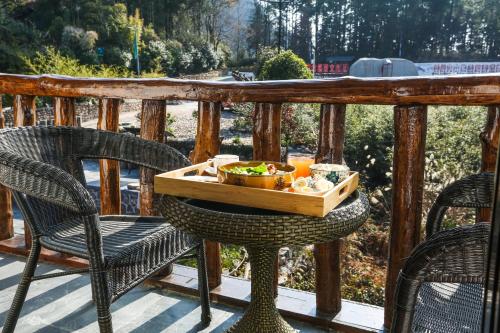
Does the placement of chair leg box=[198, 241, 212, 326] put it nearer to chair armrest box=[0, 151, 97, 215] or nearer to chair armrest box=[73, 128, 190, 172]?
chair armrest box=[73, 128, 190, 172]

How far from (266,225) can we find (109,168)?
4.58 feet

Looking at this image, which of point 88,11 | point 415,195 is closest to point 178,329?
point 415,195

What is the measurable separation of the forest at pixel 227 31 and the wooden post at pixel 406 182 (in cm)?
1926

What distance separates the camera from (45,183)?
1538 mm

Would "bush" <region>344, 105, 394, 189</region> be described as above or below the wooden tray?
below

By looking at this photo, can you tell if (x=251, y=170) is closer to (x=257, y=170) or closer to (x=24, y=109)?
(x=257, y=170)

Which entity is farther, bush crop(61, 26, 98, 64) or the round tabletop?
bush crop(61, 26, 98, 64)

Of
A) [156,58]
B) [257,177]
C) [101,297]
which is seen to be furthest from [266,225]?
[156,58]

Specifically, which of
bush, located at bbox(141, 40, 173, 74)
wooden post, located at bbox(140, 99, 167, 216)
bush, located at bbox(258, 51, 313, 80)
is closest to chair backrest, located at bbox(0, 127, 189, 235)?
wooden post, located at bbox(140, 99, 167, 216)

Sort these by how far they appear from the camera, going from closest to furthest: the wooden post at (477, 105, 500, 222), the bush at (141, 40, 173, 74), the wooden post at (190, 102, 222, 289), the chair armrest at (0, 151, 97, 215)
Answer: the chair armrest at (0, 151, 97, 215), the wooden post at (477, 105, 500, 222), the wooden post at (190, 102, 222, 289), the bush at (141, 40, 173, 74)

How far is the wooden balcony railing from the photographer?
163cm

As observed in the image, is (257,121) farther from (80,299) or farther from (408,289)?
(80,299)

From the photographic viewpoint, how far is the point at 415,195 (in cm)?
175

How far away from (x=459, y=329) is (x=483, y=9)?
4446cm
